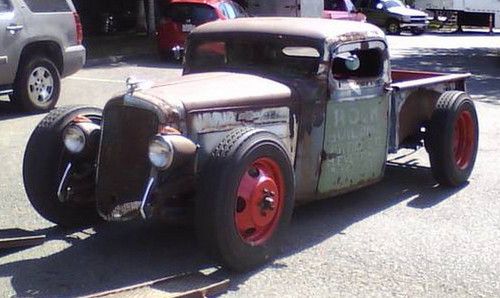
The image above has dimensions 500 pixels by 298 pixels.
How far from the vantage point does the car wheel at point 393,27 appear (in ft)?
107

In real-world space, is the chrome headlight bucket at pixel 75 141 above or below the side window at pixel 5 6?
below

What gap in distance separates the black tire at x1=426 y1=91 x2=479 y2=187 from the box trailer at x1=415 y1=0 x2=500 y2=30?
24099mm

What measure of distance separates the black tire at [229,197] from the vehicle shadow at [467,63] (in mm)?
8501

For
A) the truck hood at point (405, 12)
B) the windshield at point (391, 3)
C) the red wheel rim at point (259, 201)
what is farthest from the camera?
the windshield at point (391, 3)

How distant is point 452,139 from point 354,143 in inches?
48.3

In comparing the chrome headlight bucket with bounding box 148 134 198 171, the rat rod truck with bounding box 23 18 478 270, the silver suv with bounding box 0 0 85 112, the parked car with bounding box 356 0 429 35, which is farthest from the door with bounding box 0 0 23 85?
the parked car with bounding box 356 0 429 35

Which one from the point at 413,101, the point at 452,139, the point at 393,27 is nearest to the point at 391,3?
the point at 393,27

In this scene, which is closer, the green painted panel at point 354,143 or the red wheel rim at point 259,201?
the red wheel rim at point 259,201

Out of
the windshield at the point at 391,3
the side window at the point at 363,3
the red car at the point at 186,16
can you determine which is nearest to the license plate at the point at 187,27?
the red car at the point at 186,16

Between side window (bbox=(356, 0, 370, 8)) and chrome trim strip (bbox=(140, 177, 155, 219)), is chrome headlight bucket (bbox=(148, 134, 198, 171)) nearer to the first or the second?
chrome trim strip (bbox=(140, 177, 155, 219))

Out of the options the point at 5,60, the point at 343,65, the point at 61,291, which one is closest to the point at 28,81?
the point at 5,60

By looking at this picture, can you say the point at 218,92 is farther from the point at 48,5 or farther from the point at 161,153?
the point at 48,5

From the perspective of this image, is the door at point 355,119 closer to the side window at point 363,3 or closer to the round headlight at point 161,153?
the round headlight at point 161,153

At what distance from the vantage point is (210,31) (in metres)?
6.38
